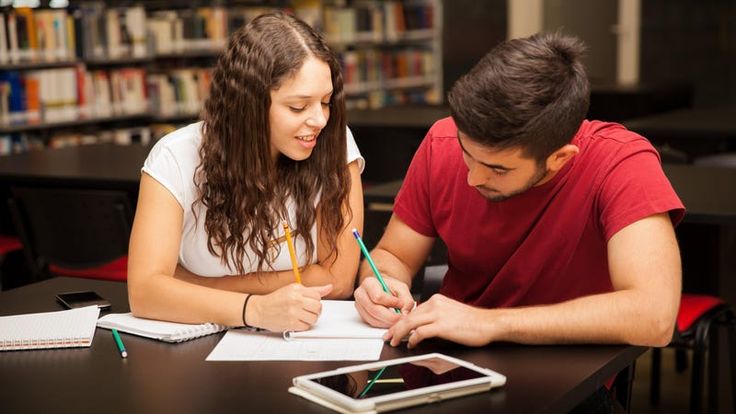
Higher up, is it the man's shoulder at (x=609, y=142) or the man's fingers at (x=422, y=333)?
the man's shoulder at (x=609, y=142)

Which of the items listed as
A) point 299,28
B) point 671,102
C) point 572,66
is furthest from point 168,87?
point 572,66

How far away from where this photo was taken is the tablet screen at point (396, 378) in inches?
49.9

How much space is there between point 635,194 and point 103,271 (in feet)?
6.39

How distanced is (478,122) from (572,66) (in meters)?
0.19

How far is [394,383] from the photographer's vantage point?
4.24ft

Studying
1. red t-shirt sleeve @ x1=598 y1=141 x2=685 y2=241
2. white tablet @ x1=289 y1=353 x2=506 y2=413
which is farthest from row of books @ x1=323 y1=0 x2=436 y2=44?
white tablet @ x1=289 y1=353 x2=506 y2=413

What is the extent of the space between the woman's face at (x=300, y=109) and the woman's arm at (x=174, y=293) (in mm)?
227

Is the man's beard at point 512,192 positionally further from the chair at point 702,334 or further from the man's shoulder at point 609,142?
the chair at point 702,334

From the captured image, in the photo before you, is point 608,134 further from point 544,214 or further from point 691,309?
point 691,309

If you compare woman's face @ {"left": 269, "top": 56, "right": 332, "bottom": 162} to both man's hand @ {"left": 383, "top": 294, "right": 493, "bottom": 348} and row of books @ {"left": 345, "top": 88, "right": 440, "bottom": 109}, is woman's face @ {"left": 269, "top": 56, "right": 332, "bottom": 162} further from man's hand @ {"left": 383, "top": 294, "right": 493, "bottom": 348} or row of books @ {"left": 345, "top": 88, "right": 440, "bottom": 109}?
row of books @ {"left": 345, "top": 88, "right": 440, "bottom": 109}

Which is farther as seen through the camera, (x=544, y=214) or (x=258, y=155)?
(x=258, y=155)

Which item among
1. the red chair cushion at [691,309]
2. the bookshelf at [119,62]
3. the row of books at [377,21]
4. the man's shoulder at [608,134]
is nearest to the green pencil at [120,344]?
the man's shoulder at [608,134]

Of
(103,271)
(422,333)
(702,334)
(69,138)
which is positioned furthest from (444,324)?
(69,138)

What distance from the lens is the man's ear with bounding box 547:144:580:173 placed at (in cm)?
157
